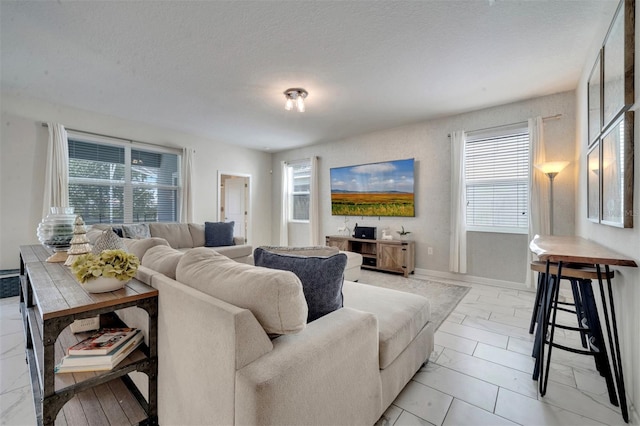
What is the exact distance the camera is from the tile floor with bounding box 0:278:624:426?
145 cm

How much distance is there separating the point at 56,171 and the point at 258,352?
450cm

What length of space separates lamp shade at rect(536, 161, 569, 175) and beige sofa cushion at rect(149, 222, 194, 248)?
519 centimetres

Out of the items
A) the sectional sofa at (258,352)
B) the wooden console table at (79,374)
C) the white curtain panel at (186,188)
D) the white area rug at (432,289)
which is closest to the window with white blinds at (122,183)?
the white curtain panel at (186,188)

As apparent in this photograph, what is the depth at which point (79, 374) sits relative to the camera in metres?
1.15

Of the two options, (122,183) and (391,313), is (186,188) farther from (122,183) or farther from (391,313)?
(391,313)

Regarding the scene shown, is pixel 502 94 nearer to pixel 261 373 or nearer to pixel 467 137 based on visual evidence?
pixel 467 137

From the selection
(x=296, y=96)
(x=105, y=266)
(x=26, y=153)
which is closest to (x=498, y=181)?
(x=296, y=96)

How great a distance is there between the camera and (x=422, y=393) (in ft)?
5.35

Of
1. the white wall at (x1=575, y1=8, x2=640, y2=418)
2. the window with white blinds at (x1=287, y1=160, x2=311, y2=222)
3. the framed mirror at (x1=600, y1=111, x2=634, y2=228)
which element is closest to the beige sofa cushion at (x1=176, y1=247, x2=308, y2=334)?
the white wall at (x1=575, y1=8, x2=640, y2=418)

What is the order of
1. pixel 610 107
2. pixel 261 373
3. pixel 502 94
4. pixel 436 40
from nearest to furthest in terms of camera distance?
1. pixel 261 373
2. pixel 610 107
3. pixel 436 40
4. pixel 502 94

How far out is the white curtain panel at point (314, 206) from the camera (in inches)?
233

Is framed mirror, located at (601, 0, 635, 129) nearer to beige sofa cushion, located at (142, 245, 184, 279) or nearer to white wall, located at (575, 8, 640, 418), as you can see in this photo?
white wall, located at (575, 8, 640, 418)

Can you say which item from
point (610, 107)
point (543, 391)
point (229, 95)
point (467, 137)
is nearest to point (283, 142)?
point (229, 95)

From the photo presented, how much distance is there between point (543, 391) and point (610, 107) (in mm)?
1830
